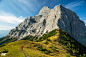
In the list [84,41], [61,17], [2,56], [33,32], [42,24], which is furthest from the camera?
[33,32]

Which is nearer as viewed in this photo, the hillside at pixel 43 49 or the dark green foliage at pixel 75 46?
the hillside at pixel 43 49

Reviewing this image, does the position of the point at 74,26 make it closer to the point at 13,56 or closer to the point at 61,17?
the point at 61,17

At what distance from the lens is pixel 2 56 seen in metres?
12.3

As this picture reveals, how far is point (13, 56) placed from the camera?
501 inches

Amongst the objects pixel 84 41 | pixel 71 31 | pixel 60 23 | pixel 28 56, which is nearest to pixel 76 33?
pixel 71 31

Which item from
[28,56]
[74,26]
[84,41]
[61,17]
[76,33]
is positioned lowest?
[84,41]

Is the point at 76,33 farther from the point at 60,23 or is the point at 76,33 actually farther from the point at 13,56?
the point at 13,56

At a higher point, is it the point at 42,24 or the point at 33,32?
the point at 42,24

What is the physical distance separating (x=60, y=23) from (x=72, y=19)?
2744 inches

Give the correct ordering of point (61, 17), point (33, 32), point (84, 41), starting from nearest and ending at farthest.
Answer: point (61, 17)
point (84, 41)
point (33, 32)

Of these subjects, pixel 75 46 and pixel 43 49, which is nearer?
pixel 43 49

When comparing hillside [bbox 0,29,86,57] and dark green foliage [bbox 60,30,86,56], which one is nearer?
hillside [bbox 0,29,86,57]

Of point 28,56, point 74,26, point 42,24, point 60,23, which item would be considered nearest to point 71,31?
point 74,26

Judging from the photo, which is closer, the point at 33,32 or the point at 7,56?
the point at 7,56
